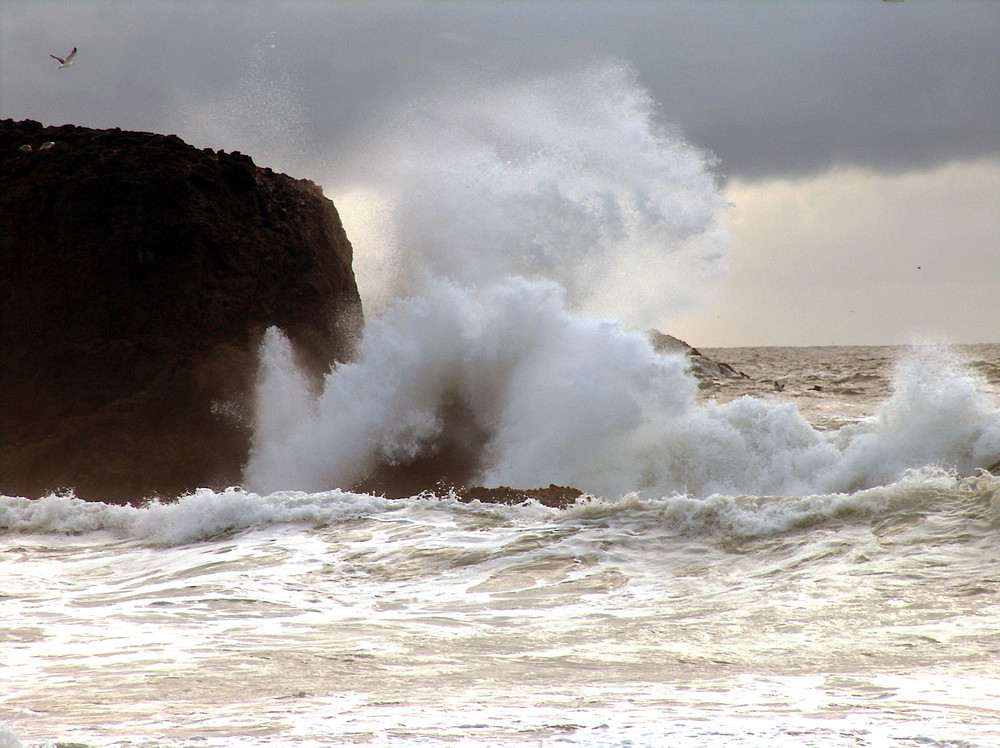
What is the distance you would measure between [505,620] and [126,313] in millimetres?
7219

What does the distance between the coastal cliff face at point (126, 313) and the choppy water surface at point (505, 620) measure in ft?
5.09

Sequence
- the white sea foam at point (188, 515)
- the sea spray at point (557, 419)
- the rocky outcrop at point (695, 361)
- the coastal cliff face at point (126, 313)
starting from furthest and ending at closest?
the rocky outcrop at point (695, 361)
the coastal cliff face at point (126, 313)
the sea spray at point (557, 419)
the white sea foam at point (188, 515)

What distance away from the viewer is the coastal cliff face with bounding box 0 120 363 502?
33.4 ft

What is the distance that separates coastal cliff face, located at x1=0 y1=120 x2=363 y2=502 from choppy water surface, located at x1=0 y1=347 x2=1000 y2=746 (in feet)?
5.09

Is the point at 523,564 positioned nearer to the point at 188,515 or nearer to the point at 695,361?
the point at 188,515

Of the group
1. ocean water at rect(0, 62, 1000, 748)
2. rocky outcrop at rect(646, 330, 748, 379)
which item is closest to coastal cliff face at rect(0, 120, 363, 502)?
ocean water at rect(0, 62, 1000, 748)

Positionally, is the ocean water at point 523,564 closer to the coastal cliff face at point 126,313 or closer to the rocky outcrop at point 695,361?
the coastal cliff face at point 126,313

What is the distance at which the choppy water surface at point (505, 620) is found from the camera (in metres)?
3.49

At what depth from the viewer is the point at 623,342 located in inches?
422

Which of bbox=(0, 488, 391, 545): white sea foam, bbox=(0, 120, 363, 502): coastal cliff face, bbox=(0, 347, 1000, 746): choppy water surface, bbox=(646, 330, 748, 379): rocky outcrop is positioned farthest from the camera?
bbox=(646, 330, 748, 379): rocky outcrop

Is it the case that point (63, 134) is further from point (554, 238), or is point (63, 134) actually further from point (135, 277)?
point (554, 238)

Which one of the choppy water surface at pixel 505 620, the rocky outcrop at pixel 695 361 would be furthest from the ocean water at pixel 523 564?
the rocky outcrop at pixel 695 361

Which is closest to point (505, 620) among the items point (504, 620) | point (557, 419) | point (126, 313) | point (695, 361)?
point (504, 620)

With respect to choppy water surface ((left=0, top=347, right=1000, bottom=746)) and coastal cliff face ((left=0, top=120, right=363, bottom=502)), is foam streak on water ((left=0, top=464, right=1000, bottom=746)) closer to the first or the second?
choppy water surface ((left=0, top=347, right=1000, bottom=746))
